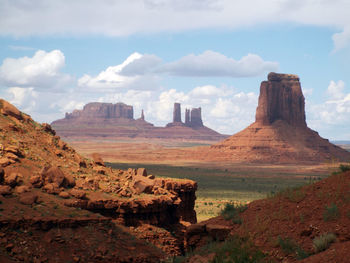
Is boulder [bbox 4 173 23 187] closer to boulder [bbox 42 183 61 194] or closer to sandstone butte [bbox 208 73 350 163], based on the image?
boulder [bbox 42 183 61 194]

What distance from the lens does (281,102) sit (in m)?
123

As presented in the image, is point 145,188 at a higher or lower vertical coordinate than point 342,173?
lower

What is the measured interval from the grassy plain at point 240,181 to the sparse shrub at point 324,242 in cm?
2303

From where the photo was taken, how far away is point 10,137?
64.4 ft

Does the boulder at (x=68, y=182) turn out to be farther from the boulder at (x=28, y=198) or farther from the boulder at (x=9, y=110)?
the boulder at (x=9, y=110)

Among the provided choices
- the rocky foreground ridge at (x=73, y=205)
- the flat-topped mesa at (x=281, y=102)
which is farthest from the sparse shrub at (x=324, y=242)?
the flat-topped mesa at (x=281, y=102)

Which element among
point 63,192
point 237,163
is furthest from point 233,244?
point 237,163

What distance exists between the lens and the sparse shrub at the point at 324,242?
10.1 meters

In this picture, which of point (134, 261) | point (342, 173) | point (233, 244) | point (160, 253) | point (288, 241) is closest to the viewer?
point (288, 241)

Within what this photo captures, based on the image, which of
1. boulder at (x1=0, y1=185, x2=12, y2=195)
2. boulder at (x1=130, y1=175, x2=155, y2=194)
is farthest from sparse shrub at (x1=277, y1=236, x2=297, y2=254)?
boulder at (x1=130, y1=175, x2=155, y2=194)

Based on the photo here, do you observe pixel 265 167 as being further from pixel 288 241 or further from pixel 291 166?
pixel 288 241

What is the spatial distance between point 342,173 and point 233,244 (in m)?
4.44

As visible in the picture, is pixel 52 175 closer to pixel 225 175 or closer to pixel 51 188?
pixel 51 188

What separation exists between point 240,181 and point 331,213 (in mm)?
65745
